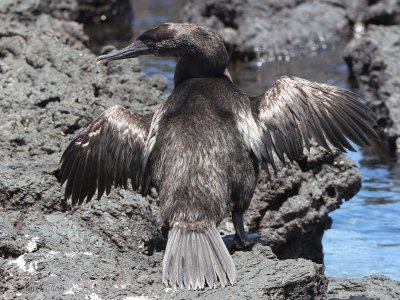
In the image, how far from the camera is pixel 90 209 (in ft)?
19.3

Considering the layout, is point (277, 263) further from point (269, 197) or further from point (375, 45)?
point (375, 45)

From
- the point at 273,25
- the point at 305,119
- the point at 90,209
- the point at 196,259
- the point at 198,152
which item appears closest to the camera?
the point at 196,259

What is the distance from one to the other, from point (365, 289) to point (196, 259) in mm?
1281

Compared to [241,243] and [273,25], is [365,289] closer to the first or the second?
[241,243]

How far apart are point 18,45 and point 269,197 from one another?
2294 mm

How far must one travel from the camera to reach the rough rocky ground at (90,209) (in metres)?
5.07

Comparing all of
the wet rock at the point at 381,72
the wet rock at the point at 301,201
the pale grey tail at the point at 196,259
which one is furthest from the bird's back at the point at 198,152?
the wet rock at the point at 381,72

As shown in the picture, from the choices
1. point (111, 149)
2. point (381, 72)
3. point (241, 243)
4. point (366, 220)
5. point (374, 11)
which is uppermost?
point (374, 11)

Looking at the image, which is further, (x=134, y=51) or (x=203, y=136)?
(x=134, y=51)

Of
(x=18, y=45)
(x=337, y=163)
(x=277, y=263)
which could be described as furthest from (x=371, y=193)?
(x=277, y=263)

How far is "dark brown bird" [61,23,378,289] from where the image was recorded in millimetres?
5672

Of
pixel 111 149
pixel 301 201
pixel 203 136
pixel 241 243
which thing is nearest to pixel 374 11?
pixel 301 201

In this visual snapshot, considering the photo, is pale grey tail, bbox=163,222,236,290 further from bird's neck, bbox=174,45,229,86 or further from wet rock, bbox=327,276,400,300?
bird's neck, bbox=174,45,229,86

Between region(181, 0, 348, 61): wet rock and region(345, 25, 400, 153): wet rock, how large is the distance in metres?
2.13
